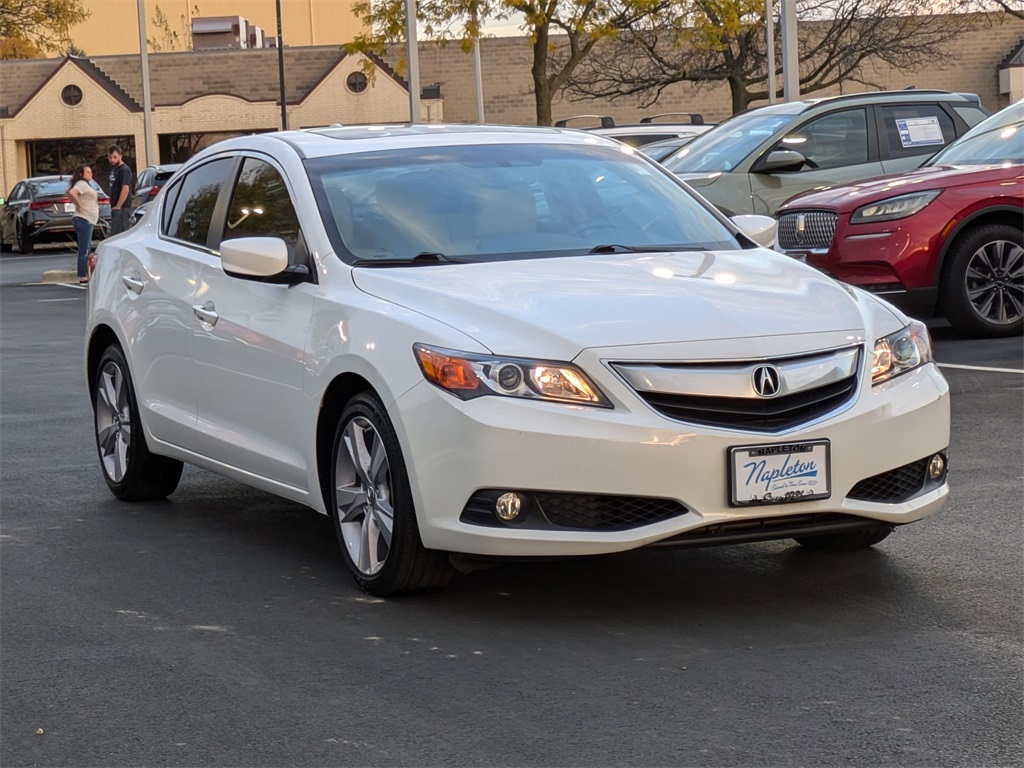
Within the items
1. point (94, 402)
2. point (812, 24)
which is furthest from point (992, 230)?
point (812, 24)

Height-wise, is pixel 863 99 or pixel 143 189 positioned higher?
pixel 863 99

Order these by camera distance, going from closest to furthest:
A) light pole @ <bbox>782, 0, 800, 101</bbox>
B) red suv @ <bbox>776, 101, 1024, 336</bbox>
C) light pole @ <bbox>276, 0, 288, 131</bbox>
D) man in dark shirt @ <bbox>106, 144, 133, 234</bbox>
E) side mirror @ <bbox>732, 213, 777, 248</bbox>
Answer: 1. side mirror @ <bbox>732, 213, 777, 248</bbox>
2. red suv @ <bbox>776, 101, 1024, 336</bbox>
3. light pole @ <bbox>782, 0, 800, 101</bbox>
4. man in dark shirt @ <bbox>106, 144, 133, 234</bbox>
5. light pole @ <bbox>276, 0, 288, 131</bbox>

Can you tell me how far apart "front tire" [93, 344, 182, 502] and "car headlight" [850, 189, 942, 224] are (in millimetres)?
6192

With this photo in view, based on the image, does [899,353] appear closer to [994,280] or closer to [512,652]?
[512,652]

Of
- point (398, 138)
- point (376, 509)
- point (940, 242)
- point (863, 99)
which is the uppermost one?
point (863, 99)

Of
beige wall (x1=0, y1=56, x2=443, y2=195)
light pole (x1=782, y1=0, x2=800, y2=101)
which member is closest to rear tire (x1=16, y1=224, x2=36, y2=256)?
light pole (x1=782, y1=0, x2=800, y2=101)

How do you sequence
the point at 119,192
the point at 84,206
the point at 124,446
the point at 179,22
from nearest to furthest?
the point at 124,446 → the point at 84,206 → the point at 119,192 → the point at 179,22

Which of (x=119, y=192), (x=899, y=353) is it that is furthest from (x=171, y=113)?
(x=899, y=353)

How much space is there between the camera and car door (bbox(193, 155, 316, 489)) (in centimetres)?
631

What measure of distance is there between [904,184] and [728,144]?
3.60 meters

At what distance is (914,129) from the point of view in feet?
51.6

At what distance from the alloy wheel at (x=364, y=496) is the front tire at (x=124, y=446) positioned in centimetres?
208

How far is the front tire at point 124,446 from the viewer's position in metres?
7.88

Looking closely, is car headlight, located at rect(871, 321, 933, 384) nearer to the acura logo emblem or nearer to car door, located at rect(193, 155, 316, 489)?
the acura logo emblem
